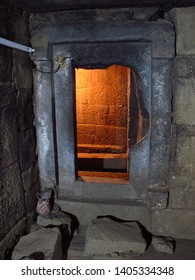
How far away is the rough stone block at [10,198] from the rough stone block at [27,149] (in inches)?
5.9

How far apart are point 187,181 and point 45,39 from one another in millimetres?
2369

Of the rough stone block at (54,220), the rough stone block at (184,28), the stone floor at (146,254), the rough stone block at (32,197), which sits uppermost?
the rough stone block at (184,28)

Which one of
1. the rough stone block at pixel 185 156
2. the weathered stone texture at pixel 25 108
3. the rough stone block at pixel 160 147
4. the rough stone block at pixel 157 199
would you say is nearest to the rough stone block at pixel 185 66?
the rough stone block at pixel 160 147

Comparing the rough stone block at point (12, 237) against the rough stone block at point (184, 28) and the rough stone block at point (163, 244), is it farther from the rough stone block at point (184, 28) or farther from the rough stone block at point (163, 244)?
the rough stone block at point (184, 28)

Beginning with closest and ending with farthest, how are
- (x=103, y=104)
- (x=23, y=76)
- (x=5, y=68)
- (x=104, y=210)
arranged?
(x=5, y=68) < (x=23, y=76) < (x=104, y=210) < (x=103, y=104)

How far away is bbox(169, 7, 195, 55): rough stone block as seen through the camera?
2639mm

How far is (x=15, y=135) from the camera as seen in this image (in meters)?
2.78

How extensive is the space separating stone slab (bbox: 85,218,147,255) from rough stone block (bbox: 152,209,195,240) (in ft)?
1.13

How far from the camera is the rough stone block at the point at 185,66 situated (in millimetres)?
2703

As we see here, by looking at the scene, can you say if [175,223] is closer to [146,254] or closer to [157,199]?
[157,199]

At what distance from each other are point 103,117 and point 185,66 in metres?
3.38

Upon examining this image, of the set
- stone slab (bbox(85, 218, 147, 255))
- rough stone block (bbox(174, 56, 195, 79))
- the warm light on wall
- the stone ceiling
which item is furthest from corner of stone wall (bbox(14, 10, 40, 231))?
the warm light on wall

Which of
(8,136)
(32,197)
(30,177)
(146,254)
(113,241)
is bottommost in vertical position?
(146,254)

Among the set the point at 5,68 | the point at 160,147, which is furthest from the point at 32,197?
the point at 160,147
